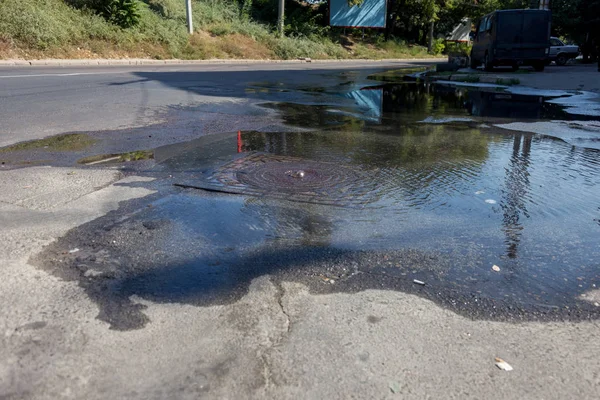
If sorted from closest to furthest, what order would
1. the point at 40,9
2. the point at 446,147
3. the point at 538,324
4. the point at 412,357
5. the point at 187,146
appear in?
the point at 412,357, the point at 538,324, the point at 187,146, the point at 446,147, the point at 40,9

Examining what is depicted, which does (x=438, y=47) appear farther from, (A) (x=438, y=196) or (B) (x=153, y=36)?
(A) (x=438, y=196)

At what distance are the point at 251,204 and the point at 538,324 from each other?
257 cm

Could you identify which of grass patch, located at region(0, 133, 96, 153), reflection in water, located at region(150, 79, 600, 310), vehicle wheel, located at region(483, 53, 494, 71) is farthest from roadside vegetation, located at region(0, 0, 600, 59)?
reflection in water, located at region(150, 79, 600, 310)

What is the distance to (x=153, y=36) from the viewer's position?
2859 cm

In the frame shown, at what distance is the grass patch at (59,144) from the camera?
6477mm

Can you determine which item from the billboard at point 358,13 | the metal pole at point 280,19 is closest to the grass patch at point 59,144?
the metal pole at point 280,19

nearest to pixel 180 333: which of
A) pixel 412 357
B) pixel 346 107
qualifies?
pixel 412 357

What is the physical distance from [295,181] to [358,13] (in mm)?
44640

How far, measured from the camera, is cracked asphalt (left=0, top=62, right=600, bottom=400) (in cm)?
230

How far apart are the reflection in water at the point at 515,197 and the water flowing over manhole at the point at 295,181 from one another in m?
1.20

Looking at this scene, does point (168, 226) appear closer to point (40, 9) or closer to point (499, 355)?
point (499, 355)

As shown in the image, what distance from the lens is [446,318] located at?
2.88 m

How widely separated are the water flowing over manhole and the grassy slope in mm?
20022

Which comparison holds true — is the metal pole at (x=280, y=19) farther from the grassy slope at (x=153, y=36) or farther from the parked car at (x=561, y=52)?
the parked car at (x=561, y=52)
